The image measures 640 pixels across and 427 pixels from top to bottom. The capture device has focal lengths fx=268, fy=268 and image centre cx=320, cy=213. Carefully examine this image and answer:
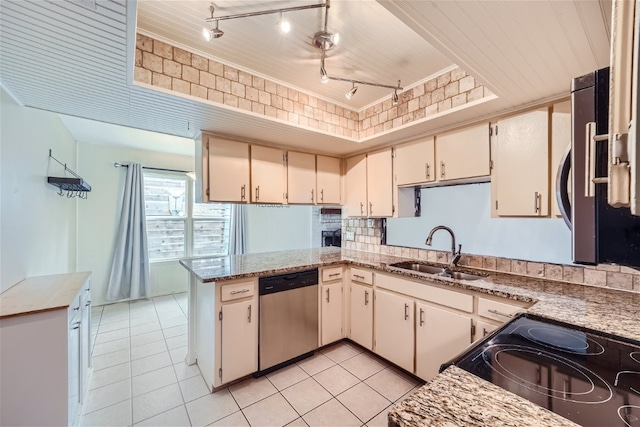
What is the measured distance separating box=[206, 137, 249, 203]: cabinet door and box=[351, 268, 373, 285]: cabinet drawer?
4.35 ft

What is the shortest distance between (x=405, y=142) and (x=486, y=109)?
0.81 metres

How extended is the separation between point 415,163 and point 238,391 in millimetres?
2500

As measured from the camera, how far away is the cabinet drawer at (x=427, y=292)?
191 cm

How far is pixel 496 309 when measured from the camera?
1.74 meters

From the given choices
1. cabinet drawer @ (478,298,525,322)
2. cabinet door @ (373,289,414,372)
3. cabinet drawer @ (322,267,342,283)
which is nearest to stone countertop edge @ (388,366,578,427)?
cabinet drawer @ (478,298,525,322)

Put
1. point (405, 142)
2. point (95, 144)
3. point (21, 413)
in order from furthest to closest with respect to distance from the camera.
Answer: point (95, 144), point (405, 142), point (21, 413)

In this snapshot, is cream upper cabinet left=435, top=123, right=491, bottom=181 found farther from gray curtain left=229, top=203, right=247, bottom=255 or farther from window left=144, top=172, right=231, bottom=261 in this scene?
gray curtain left=229, top=203, right=247, bottom=255

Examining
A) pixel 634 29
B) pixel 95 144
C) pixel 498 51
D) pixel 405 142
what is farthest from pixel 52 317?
pixel 95 144

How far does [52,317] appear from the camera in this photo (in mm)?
1475

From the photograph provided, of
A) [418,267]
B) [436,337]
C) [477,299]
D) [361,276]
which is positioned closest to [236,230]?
[361,276]

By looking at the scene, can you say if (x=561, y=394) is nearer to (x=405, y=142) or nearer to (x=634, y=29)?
(x=634, y=29)

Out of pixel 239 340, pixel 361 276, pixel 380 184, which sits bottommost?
pixel 239 340

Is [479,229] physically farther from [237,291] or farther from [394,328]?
[237,291]

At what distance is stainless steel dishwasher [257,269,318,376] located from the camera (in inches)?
90.6
